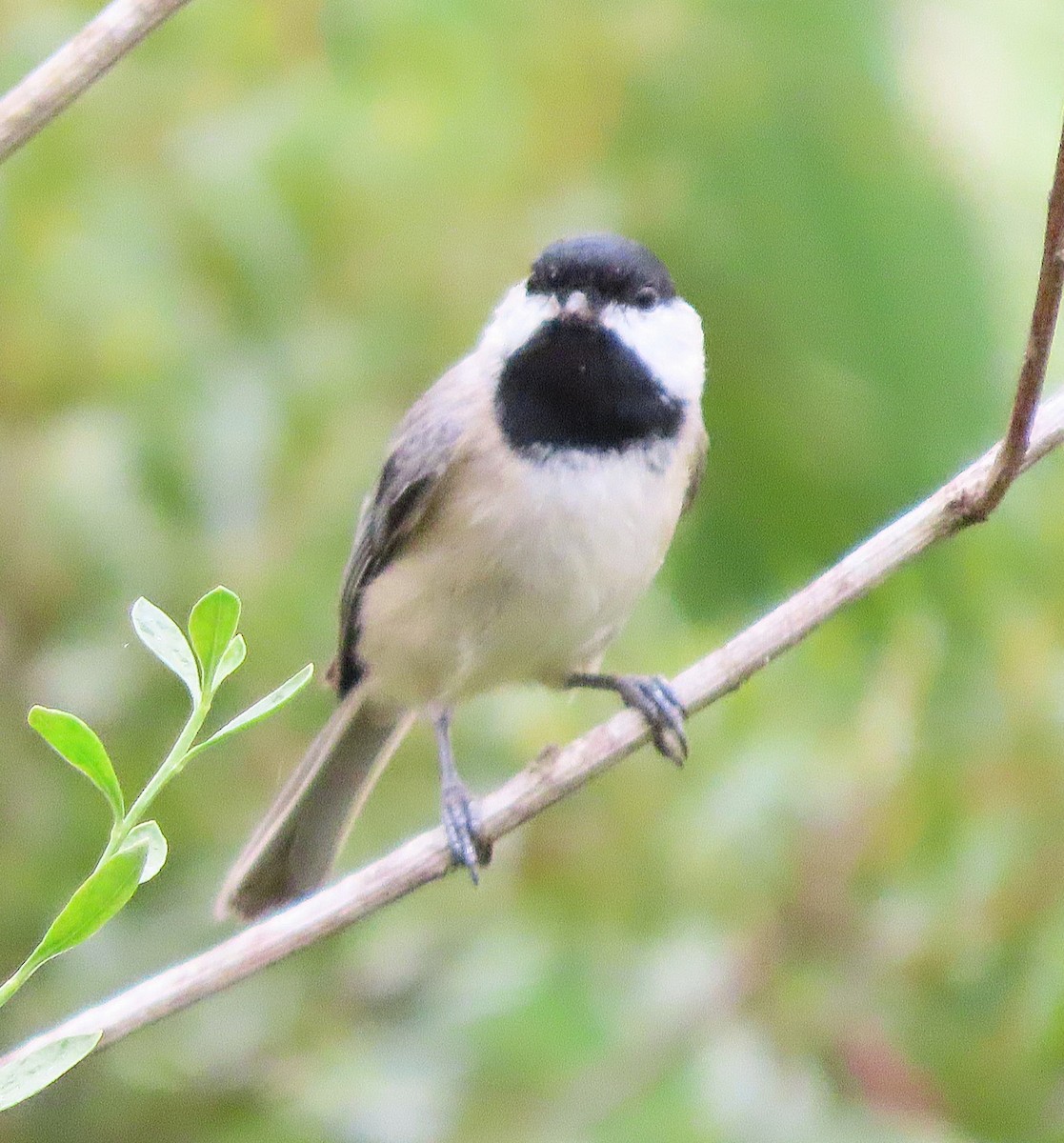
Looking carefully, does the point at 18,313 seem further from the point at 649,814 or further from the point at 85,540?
the point at 649,814

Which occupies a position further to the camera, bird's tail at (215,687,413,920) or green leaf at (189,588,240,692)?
bird's tail at (215,687,413,920)

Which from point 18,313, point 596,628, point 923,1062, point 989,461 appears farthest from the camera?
point 596,628

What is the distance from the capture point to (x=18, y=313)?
194 cm

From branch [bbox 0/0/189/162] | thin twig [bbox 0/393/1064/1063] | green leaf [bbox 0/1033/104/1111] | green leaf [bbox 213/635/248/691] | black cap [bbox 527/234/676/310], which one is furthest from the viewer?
black cap [bbox 527/234/676/310]

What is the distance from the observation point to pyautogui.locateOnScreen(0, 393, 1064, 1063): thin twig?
1256mm

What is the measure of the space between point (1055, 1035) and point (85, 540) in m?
1.11

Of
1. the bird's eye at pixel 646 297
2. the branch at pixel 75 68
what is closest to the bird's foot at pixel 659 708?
the bird's eye at pixel 646 297

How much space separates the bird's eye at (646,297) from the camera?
2.10 metres

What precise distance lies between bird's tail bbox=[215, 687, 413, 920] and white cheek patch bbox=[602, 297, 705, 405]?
62 centimetres

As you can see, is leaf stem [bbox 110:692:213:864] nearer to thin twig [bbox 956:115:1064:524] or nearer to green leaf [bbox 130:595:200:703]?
green leaf [bbox 130:595:200:703]

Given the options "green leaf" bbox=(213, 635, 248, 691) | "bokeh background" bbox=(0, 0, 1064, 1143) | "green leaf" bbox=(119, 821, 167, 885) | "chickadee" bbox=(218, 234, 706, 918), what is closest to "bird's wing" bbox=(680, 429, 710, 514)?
"chickadee" bbox=(218, 234, 706, 918)

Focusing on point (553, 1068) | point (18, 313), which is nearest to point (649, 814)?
point (553, 1068)

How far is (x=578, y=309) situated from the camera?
2.08 m

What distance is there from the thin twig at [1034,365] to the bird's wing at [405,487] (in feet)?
3.31
